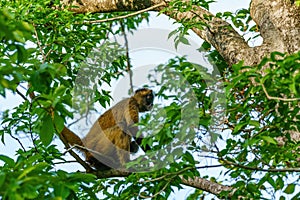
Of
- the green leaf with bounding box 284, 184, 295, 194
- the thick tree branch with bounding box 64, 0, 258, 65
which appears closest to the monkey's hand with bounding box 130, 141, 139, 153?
the thick tree branch with bounding box 64, 0, 258, 65

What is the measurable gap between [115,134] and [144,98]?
1.40 feet

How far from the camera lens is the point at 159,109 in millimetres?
3555

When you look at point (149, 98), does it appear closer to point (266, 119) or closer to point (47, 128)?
point (266, 119)

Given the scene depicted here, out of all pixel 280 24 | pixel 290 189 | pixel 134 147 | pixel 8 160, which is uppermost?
pixel 280 24

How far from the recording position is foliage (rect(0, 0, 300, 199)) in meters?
2.58

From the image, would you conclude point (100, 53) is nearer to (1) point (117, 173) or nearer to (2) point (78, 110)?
(2) point (78, 110)

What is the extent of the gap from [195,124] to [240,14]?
1715 millimetres

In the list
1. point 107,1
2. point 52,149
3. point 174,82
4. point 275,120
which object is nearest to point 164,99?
point 174,82

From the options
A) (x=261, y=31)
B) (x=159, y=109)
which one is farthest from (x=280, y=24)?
(x=159, y=109)

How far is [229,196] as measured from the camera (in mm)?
3889

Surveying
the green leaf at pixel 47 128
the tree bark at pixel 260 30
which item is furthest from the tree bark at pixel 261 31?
the green leaf at pixel 47 128

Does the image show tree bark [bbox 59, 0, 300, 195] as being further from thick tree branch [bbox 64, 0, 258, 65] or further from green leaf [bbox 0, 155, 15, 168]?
green leaf [bbox 0, 155, 15, 168]

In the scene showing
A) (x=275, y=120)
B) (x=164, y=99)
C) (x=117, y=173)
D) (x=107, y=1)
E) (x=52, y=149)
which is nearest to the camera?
(x=275, y=120)

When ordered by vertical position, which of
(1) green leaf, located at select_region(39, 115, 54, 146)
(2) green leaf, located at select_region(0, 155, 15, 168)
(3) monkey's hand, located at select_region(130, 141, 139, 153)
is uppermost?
(3) monkey's hand, located at select_region(130, 141, 139, 153)
